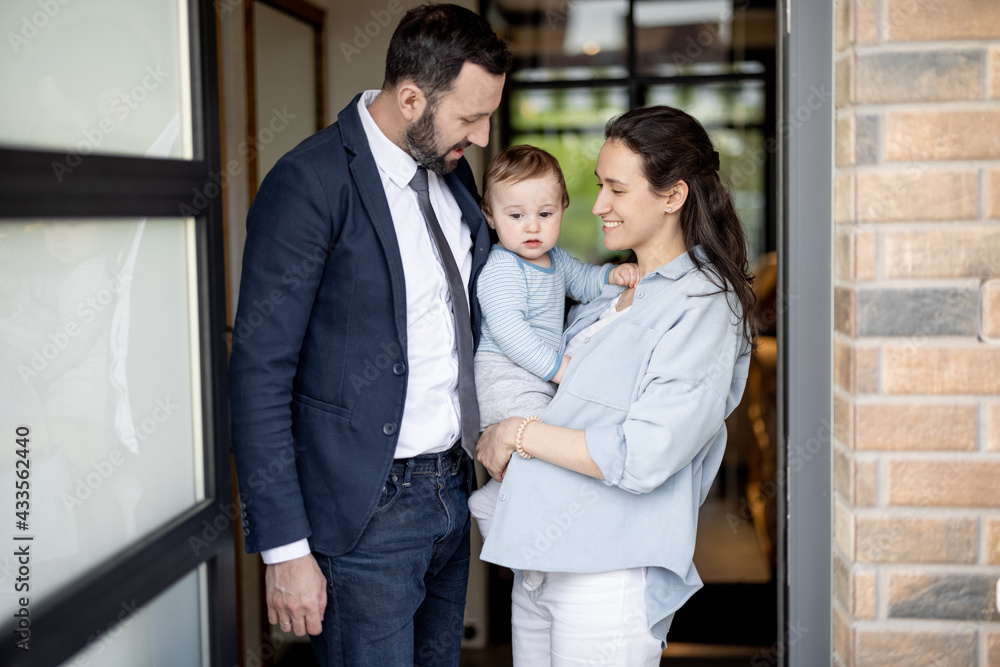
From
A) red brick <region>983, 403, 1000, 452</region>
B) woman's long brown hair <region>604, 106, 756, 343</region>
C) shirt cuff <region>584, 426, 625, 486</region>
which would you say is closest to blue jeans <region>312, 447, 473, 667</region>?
shirt cuff <region>584, 426, 625, 486</region>

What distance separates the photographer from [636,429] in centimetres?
147

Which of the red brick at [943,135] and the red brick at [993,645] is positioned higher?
the red brick at [943,135]

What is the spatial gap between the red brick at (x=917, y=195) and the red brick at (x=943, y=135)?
27 millimetres

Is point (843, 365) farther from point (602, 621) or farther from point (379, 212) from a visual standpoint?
point (379, 212)

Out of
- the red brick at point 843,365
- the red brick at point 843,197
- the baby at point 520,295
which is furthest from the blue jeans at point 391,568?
the red brick at point 843,197

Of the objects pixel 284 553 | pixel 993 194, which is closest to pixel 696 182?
pixel 993 194

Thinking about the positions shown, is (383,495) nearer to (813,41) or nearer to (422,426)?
(422,426)

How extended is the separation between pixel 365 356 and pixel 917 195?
0.98 meters

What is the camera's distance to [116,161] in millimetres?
1543

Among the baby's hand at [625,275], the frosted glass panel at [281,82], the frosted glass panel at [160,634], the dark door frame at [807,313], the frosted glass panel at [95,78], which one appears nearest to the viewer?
the frosted glass panel at [95,78]

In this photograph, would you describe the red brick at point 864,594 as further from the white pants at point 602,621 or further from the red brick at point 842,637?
the white pants at point 602,621

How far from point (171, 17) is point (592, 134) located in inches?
136

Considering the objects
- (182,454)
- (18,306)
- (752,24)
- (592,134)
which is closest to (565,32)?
(592,134)

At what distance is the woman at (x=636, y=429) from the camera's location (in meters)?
1.48
